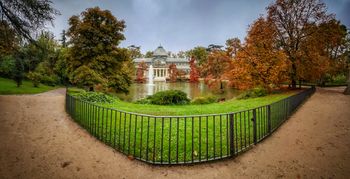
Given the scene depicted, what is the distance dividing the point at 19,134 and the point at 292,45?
76.0 ft

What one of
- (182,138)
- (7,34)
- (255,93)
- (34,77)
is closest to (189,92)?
(255,93)

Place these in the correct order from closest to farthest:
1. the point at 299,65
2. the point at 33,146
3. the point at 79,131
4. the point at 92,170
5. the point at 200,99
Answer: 1. the point at 92,170
2. the point at 33,146
3. the point at 79,131
4. the point at 200,99
5. the point at 299,65

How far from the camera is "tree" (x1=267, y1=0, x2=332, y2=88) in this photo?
64.1 feet

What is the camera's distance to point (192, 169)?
4.00m

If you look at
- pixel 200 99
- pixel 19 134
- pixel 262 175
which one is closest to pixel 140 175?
pixel 262 175

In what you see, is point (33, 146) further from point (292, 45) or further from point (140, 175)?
point (292, 45)

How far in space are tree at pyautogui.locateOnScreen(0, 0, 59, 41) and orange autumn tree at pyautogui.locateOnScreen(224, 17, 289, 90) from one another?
46.6 feet

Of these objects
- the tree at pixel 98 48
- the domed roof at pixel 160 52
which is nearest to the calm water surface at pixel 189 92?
the tree at pixel 98 48

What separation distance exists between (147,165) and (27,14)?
31.2 feet

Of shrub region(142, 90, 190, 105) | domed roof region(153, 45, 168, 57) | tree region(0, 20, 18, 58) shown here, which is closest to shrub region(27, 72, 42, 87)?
tree region(0, 20, 18, 58)

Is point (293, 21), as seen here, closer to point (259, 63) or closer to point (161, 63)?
point (259, 63)

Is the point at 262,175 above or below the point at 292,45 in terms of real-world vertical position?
below

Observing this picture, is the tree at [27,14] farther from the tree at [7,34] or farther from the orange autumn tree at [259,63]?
the orange autumn tree at [259,63]

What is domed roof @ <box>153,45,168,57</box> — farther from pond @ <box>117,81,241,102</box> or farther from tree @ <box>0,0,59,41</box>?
tree @ <box>0,0,59,41</box>
